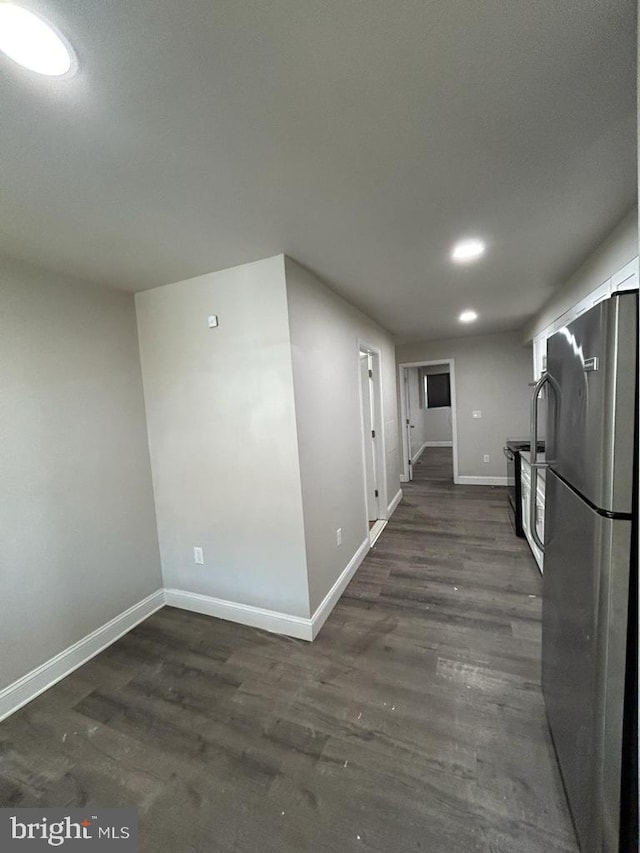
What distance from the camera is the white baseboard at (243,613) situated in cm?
215

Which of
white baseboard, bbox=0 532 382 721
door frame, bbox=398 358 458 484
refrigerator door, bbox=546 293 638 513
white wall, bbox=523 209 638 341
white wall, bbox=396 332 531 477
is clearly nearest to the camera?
refrigerator door, bbox=546 293 638 513

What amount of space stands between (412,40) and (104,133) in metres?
0.96

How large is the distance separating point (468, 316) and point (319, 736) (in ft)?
13.5

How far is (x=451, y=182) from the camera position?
1382 millimetres

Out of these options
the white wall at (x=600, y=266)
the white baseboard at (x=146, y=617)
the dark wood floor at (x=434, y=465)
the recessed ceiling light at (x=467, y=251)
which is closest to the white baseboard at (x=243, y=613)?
the white baseboard at (x=146, y=617)

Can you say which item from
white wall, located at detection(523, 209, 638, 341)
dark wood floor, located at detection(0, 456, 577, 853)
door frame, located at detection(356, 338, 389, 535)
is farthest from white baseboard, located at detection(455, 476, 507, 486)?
dark wood floor, located at detection(0, 456, 577, 853)

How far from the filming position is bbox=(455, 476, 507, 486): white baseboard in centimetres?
533

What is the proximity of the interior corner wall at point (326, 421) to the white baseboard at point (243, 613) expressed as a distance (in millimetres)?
190

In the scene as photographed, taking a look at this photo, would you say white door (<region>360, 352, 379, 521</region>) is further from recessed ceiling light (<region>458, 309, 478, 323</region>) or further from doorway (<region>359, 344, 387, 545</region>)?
recessed ceiling light (<region>458, 309, 478, 323</region>)

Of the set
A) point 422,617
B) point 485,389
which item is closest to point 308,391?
point 422,617

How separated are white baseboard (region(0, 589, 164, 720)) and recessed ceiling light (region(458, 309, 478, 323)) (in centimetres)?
419

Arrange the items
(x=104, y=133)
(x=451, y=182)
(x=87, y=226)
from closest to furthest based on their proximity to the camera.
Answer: (x=104, y=133), (x=451, y=182), (x=87, y=226)

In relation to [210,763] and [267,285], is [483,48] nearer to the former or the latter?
[267,285]

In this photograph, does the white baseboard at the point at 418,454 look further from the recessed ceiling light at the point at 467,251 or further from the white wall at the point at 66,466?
Result: the white wall at the point at 66,466
